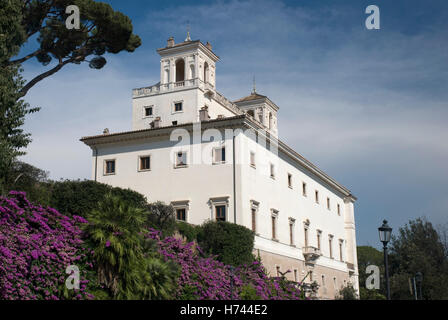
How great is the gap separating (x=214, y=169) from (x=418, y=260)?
116 ft

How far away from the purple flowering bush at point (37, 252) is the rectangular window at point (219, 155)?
17035mm

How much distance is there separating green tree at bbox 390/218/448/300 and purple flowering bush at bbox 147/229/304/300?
103 ft

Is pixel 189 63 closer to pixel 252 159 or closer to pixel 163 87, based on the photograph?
pixel 163 87

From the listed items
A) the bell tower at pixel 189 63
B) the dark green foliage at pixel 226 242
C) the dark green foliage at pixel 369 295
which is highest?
the bell tower at pixel 189 63

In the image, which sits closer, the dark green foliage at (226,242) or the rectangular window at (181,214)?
the dark green foliage at (226,242)

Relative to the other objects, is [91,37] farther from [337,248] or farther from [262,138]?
[337,248]

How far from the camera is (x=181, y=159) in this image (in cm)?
3706

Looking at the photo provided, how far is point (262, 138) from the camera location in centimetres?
3866

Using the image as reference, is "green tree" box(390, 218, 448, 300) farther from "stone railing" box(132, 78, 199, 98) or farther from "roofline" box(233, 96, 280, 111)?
"stone railing" box(132, 78, 199, 98)

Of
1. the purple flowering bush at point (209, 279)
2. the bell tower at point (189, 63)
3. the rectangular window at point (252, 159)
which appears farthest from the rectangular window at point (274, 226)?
the bell tower at point (189, 63)

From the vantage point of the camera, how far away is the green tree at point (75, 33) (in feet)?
99.5

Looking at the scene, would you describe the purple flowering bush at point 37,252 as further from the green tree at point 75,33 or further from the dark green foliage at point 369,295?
the dark green foliage at point 369,295

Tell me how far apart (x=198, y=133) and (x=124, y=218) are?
60.7 feet
